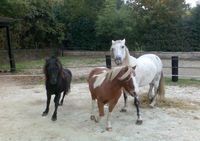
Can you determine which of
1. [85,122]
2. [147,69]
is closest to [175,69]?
[147,69]

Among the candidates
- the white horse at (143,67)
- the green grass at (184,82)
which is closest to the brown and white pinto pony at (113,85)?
the white horse at (143,67)

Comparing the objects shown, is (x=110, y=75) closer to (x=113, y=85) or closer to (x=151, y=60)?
(x=113, y=85)

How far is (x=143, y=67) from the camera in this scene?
646 cm

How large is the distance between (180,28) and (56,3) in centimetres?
788

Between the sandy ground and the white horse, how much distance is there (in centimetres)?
49

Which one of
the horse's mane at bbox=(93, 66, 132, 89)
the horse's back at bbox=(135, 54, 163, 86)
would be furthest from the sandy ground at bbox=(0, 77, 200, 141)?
the horse's mane at bbox=(93, 66, 132, 89)

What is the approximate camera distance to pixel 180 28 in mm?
18922

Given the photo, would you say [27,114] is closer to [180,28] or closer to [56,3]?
[180,28]

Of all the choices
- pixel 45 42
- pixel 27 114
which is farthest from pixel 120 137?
pixel 45 42

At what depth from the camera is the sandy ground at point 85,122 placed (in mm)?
5059

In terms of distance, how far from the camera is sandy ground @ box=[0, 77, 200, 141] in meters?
5.06

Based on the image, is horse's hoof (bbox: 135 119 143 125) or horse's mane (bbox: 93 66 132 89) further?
horse's hoof (bbox: 135 119 143 125)

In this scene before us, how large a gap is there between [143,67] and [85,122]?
1.57 m

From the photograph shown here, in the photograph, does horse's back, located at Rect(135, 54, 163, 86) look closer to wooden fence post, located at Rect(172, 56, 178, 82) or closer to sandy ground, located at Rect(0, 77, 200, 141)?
sandy ground, located at Rect(0, 77, 200, 141)
